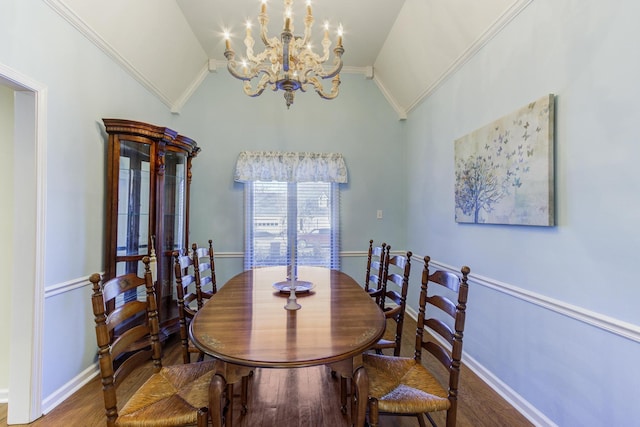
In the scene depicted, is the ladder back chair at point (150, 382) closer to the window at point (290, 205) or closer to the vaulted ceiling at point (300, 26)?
the vaulted ceiling at point (300, 26)

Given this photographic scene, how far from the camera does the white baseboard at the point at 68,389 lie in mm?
1880

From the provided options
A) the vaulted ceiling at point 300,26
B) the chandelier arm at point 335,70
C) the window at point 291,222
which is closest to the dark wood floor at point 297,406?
the window at point 291,222

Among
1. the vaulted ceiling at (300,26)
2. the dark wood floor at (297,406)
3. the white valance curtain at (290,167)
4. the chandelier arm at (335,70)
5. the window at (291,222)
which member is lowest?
the dark wood floor at (297,406)

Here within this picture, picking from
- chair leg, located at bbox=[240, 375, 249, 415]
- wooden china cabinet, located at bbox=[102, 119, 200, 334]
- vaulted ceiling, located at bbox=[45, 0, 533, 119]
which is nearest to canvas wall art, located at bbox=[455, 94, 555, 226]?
vaulted ceiling, located at bbox=[45, 0, 533, 119]

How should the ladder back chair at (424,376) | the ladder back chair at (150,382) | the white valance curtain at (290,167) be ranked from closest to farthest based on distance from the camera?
1. the ladder back chair at (150,382)
2. the ladder back chair at (424,376)
3. the white valance curtain at (290,167)

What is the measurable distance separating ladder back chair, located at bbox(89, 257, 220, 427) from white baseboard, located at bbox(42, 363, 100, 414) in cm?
103

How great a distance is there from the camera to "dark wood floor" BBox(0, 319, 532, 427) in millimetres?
1806

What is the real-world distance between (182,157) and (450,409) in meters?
3.02

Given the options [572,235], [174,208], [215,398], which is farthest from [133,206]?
[572,235]

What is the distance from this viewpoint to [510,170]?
199 centimetres

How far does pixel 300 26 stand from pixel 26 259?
9.72 feet

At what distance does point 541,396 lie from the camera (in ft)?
5.74

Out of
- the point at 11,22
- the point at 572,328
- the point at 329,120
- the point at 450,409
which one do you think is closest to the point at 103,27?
the point at 11,22

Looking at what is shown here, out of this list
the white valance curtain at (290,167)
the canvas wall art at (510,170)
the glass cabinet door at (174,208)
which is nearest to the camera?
the canvas wall art at (510,170)
